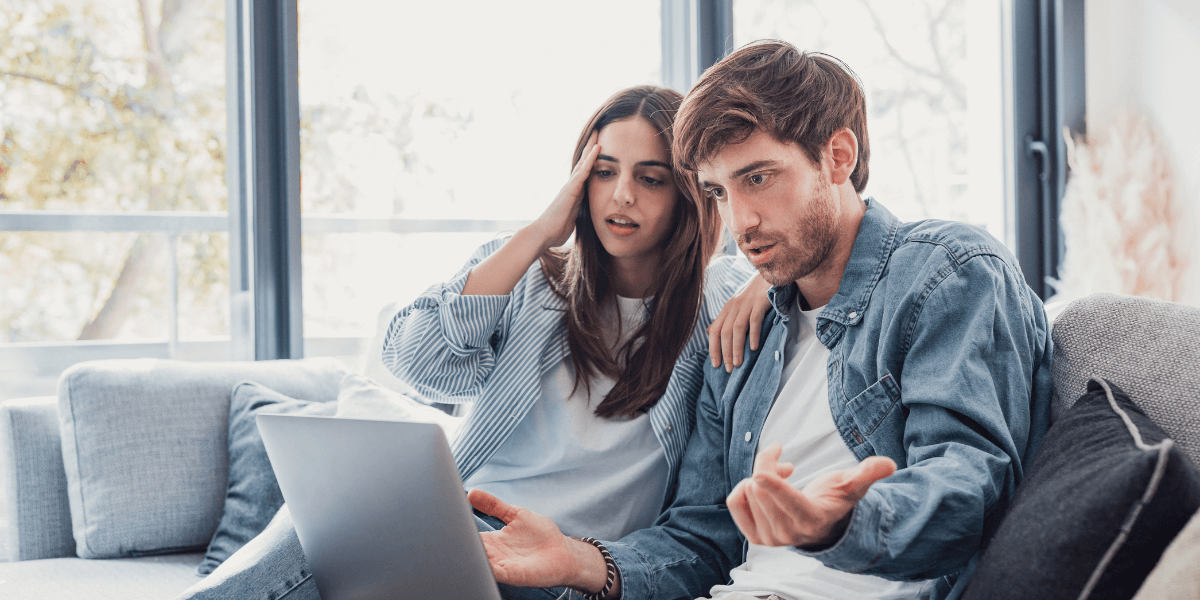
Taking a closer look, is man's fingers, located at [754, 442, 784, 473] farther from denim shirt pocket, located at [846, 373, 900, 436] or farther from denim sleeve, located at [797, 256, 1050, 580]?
denim shirt pocket, located at [846, 373, 900, 436]

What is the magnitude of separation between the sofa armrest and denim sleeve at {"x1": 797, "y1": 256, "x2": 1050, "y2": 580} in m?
1.66

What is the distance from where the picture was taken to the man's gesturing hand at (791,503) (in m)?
0.66

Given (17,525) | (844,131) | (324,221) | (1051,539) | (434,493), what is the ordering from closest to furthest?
1. (1051,539)
2. (434,493)
3. (844,131)
4. (17,525)
5. (324,221)

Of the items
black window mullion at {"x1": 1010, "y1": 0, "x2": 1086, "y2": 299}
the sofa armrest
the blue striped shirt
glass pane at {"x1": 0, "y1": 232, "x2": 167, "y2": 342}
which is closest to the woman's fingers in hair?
the blue striped shirt

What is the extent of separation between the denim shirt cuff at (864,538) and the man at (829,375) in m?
0.01

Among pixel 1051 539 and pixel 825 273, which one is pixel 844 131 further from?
pixel 1051 539

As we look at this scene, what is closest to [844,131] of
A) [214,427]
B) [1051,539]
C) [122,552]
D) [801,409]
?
[801,409]

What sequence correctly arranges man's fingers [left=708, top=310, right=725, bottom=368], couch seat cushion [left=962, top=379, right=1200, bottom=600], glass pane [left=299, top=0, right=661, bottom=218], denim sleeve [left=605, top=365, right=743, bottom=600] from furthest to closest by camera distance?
glass pane [left=299, top=0, right=661, bottom=218]
man's fingers [left=708, top=310, right=725, bottom=368]
denim sleeve [left=605, top=365, right=743, bottom=600]
couch seat cushion [left=962, top=379, right=1200, bottom=600]

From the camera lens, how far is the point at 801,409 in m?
1.14

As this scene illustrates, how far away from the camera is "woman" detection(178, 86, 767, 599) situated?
1.34 meters

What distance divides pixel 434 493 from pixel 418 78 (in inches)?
73.6

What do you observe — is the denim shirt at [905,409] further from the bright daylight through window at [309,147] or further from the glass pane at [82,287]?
the glass pane at [82,287]

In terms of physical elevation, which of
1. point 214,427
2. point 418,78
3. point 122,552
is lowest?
point 122,552

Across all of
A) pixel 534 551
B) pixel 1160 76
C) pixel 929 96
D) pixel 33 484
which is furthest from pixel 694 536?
pixel 1160 76
